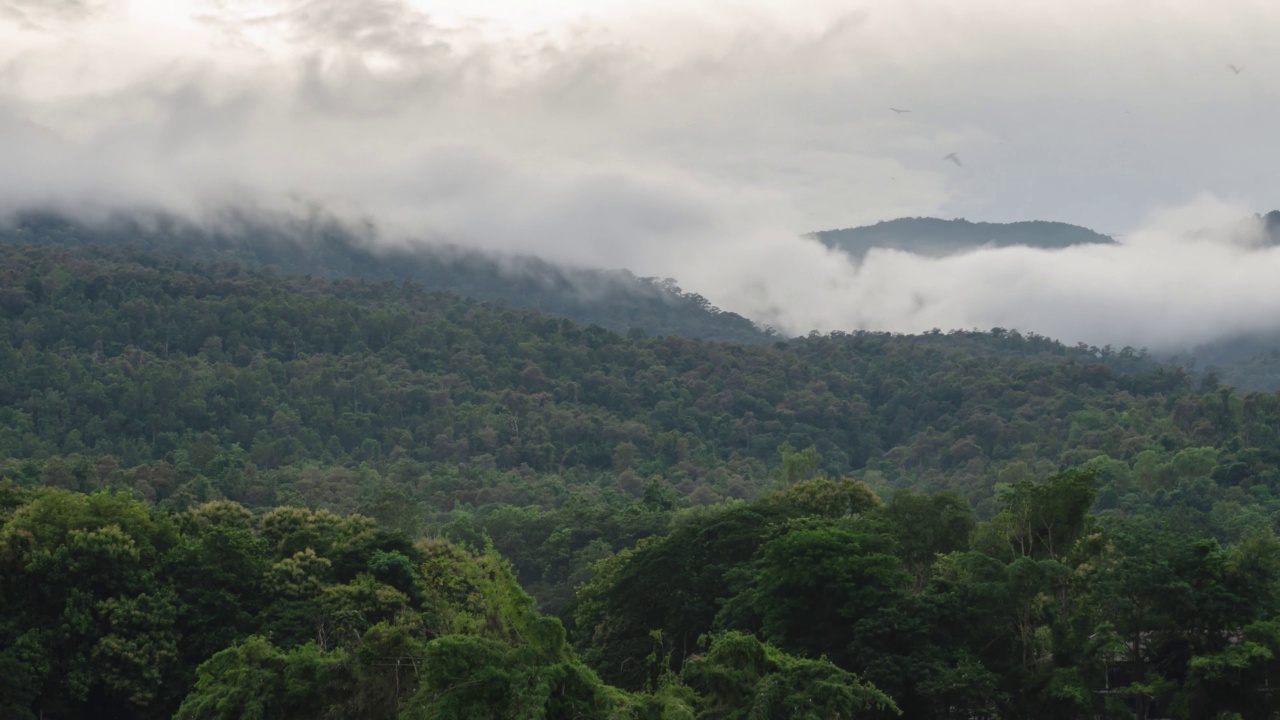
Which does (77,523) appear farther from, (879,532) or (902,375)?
(902,375)

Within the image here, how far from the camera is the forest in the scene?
2952cm

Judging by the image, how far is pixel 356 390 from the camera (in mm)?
111500

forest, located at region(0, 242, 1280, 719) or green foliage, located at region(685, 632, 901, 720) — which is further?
forest, located at region(0, 242, 1280, 719)

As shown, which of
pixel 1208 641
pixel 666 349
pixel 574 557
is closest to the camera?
pixel 1208 641

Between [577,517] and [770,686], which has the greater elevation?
[770,686]

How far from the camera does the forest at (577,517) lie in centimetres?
2952

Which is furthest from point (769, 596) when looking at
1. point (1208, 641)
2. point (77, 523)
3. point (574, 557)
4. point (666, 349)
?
point (666, 349)

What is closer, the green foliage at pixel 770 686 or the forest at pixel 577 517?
the green foliage at pixel 770 686

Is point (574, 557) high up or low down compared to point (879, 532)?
down

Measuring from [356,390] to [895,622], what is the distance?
84210 mm

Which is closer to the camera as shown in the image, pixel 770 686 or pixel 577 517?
pixel 770 686

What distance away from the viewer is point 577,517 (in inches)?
2795

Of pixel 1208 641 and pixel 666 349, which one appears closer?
pixel 1208 641

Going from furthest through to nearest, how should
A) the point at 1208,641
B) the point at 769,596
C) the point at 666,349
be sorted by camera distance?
the point at 666,349
the point at 769,596
the point at 1208,641
